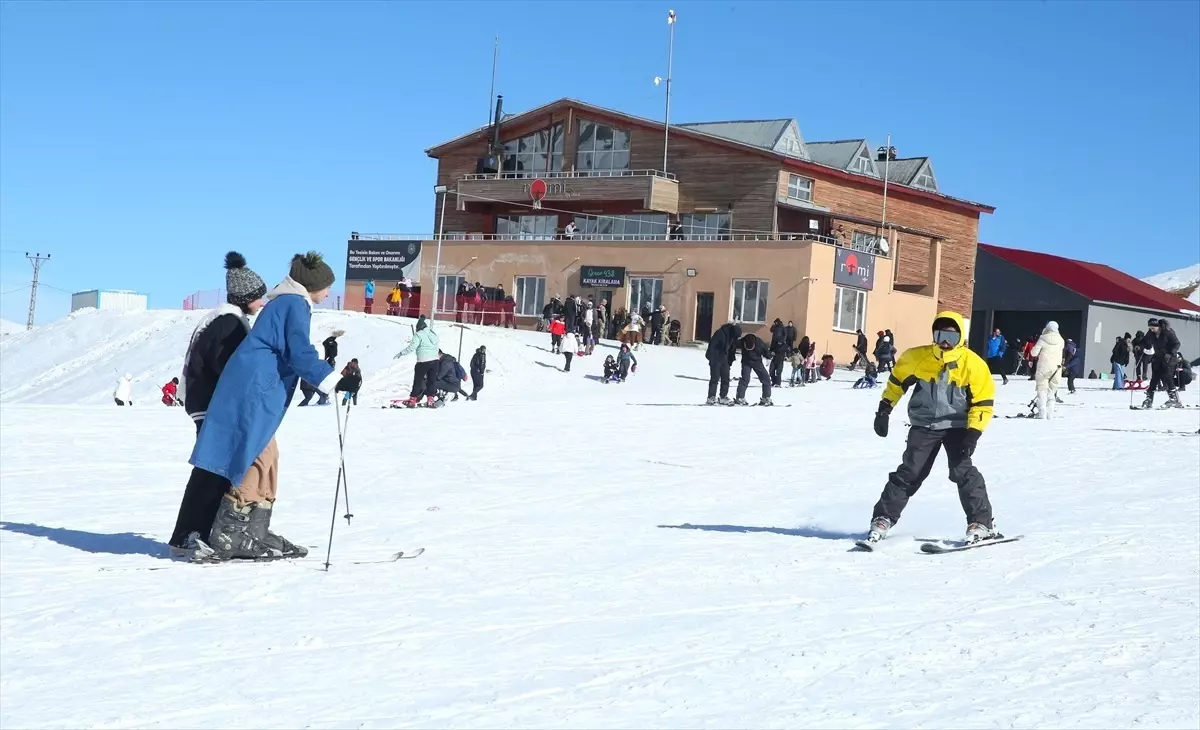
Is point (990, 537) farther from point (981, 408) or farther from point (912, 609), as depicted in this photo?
point (912, 609)

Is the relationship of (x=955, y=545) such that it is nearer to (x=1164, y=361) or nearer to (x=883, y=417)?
(x=883, y=417)

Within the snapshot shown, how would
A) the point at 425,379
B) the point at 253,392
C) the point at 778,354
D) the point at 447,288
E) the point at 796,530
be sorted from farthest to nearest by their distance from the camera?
the point at 447,288 → the point at 778,354 → the point at 425,379 → the point at 796,530 → the point at 253,392

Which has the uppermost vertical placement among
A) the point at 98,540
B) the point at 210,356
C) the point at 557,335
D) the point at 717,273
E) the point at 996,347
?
the point at 717,273

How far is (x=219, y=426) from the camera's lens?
6.75 m

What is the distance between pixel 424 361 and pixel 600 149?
27.8 meters

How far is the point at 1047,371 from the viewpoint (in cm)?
1934

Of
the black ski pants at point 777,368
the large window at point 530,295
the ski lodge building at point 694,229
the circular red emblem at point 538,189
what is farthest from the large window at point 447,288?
the black ski pants at point 777,368

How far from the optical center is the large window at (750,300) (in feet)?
132

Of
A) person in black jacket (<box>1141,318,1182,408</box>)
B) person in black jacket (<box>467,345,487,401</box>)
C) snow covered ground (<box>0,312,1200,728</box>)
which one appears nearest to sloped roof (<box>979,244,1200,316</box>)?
person in black jacket (<box>1141,318,1182,408</box>)

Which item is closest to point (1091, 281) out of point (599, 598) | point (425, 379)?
point (425, 379)

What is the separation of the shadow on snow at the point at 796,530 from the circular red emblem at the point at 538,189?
1478 inches

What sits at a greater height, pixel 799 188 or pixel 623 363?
pixel 799 188

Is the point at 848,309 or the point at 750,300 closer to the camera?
the point at 750,300

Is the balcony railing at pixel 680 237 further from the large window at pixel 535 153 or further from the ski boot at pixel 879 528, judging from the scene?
the ski boot at pixel 879 528
